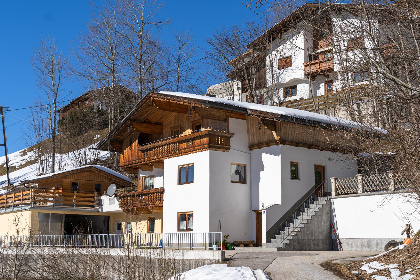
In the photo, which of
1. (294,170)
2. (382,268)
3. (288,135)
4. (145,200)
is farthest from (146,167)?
(382,268)

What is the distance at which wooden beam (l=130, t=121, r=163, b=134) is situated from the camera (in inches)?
1298

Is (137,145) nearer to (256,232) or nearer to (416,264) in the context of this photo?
(256,232)

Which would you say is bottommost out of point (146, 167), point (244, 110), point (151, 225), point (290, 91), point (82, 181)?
point (151, 225)

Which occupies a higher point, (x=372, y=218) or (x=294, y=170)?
(x=294, y=170)

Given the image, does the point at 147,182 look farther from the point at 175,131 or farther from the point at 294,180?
the point at 294,180

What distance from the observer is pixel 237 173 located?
28.1 m

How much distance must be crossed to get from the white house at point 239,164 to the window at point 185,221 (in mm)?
27

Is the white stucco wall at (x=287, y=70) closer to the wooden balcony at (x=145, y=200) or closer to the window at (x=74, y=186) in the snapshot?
the window at (x=74, y=186)

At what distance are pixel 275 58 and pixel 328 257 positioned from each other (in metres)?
37.8

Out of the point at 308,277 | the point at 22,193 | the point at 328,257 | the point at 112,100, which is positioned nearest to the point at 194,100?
the point at 328,257

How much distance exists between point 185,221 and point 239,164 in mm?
4377

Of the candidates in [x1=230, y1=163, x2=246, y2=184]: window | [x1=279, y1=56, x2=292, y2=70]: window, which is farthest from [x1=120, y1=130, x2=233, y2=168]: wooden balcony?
[x1=279, y1=56, x2=292, y2=70]: window

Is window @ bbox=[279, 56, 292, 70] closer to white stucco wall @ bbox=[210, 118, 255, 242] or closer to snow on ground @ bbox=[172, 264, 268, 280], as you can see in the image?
white stucco wall @ bbox=[210, 118, 255, 242]

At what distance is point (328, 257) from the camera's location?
19.8 m
